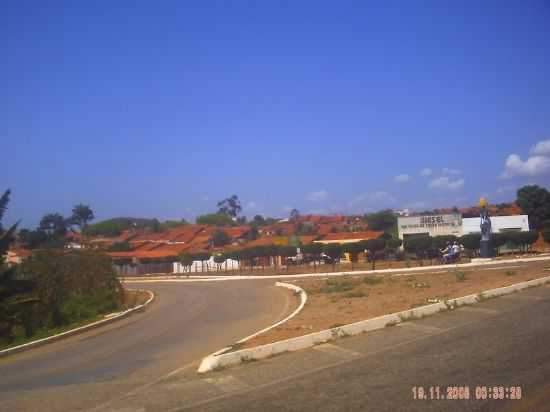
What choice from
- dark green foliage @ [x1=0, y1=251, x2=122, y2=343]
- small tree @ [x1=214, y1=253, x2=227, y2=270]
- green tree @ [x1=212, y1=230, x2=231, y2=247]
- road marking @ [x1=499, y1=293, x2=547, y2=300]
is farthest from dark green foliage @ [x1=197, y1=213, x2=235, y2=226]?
road marking @ [x1=499, y1=293, x2=547, y2=300]

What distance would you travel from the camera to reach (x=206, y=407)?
302 inches

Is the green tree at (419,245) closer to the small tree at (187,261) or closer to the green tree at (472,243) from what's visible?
the green tree at (472,243)

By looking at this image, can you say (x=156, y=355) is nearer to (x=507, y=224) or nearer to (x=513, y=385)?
(x=513, y=385)

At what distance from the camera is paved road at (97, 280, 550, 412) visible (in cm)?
731

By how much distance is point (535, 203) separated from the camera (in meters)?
75.7

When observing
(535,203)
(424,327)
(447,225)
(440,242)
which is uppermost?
(535,203)

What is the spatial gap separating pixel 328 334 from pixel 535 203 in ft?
234

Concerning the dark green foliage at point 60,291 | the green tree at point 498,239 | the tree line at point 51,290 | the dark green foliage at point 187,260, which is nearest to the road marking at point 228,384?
the tree line at point 51,290

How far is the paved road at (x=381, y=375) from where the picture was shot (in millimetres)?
7312

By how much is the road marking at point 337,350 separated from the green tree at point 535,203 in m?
69.5

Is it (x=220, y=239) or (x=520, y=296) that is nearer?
(x=520, y=296)

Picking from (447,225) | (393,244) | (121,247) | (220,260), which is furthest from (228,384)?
(121,247)

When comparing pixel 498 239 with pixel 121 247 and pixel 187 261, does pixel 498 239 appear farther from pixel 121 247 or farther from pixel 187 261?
pixel 121 247

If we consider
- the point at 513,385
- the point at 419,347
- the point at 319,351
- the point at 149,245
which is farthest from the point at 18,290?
the point at 149,245
